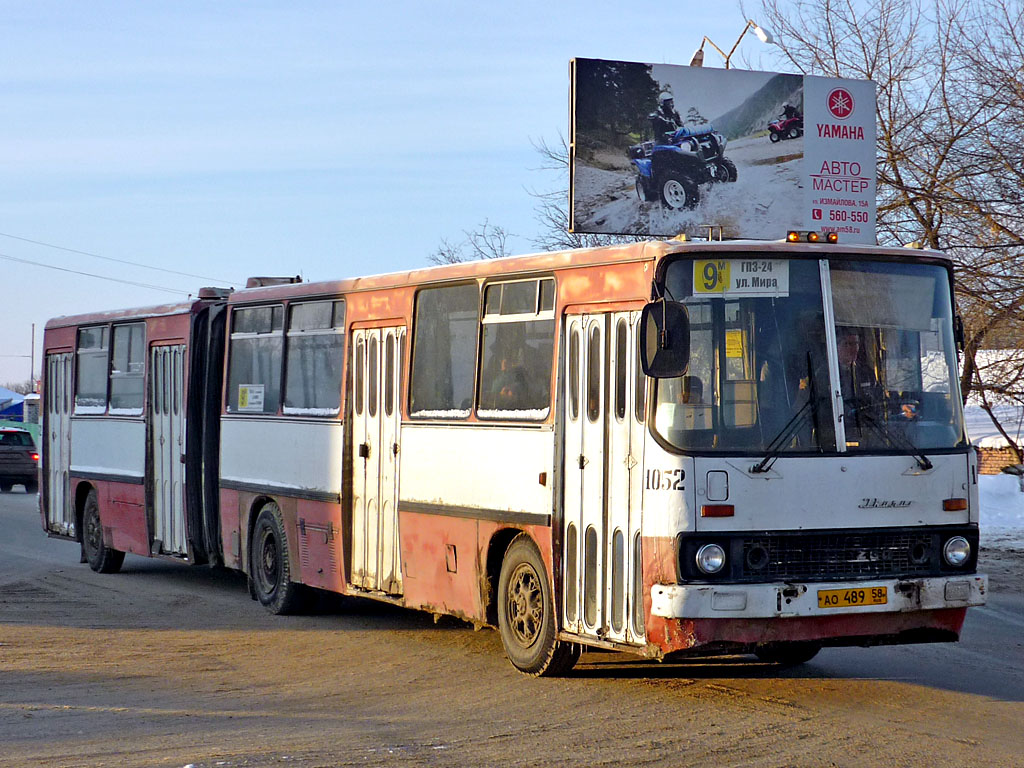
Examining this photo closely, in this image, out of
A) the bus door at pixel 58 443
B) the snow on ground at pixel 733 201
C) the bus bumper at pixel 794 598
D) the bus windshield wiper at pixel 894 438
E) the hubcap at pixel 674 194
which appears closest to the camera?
the bus bumper at pixel 794 598

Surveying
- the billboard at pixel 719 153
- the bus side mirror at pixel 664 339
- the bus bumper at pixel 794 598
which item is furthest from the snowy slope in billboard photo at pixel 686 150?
the bus bumper at pixel 794 598

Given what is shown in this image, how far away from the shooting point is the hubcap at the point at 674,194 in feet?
82.0

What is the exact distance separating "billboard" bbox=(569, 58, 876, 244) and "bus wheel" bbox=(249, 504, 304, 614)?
11.0 metres

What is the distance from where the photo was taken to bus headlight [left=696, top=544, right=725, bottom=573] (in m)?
8.75

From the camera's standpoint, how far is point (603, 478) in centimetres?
952

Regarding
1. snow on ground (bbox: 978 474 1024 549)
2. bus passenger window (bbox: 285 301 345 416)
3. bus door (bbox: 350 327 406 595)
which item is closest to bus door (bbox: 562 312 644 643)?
bus door (bbox: 350 327 406 595)

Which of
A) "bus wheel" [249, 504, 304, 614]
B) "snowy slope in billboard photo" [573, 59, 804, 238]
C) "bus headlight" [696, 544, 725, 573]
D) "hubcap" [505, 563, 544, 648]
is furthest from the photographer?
"snowy slope in billboard photo" [573, 59, 804, 238]

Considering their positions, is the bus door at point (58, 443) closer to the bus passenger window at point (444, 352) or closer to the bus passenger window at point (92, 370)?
the bus passenger window at point (92, 370)

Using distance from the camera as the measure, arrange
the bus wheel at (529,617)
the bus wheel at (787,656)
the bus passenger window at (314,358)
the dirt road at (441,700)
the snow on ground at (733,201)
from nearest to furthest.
A: the dirt road at (441,700)
the bus wheel at (529,617)
the bus wheel at (787,656)
the bus passenger window at (314,358)
the snow on ground at (733,201)

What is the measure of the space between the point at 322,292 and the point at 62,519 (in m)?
7.55

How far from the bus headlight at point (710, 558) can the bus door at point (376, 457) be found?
12.6 ft

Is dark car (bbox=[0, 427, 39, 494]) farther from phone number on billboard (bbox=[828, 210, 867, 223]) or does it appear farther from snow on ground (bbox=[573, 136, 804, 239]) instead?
phone number on billboard (bbox=[828, 210, 867, 223])

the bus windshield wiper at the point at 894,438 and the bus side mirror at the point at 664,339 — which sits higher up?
the bus side mirror at the point at 664,339

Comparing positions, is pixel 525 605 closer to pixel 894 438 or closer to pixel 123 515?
pixel 894 438
